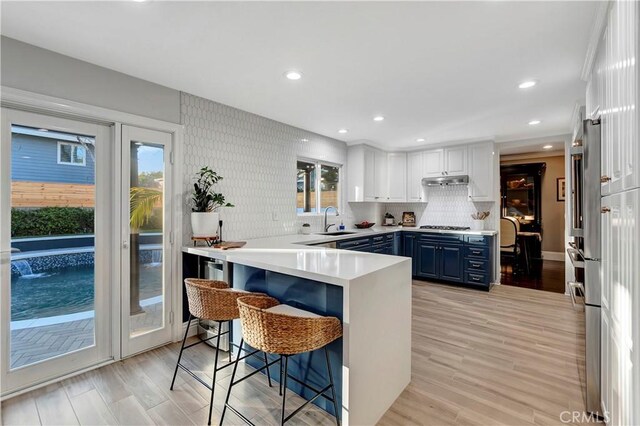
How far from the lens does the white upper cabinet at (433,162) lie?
18.1ft

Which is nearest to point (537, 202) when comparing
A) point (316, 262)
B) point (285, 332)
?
point (316, 262)

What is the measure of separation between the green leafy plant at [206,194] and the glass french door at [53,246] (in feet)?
2.41

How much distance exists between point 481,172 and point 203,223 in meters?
4.54

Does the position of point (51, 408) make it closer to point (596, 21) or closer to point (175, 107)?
point (175, 107)

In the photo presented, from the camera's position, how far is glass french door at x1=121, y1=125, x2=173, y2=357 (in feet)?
8.77

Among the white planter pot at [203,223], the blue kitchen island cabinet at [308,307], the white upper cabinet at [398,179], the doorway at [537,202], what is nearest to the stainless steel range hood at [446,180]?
the white upper cabinet at [398,179]

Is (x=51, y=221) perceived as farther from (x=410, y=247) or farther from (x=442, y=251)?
(x=442, y=251)

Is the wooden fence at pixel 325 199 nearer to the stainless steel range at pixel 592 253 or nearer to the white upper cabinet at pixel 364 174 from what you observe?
the white upper cabinet at pixel 364 174

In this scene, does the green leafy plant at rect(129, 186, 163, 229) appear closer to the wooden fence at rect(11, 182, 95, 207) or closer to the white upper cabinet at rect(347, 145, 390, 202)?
the wooden fence at rect(11, 182, 95, 207)

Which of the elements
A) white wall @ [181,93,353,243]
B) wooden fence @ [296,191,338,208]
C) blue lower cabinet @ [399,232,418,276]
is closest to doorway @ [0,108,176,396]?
white wall @ [181,93,353,243]

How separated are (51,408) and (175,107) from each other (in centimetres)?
263

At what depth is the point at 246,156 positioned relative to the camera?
3713 millimetres

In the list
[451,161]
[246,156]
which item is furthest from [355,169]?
[246,156]

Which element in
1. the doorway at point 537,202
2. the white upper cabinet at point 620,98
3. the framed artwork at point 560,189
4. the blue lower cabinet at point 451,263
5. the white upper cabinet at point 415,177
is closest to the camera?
the white upper cabinet at point 620,98
